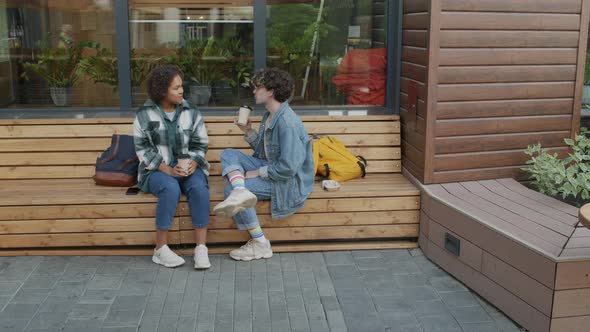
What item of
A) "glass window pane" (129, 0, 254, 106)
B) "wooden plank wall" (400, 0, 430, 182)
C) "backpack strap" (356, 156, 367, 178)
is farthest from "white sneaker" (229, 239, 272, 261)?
"glass window pane" (129, 0, 254, 106)

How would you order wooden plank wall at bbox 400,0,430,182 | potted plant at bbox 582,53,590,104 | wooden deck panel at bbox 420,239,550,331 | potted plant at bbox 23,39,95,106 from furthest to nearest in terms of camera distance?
potted plant at bbox 23,39,95,106
potted plant at bbox 582,53,590,104
wooden plank wall at bbox 400,0,430,182
wooden deck panel at bbox 420,239,550,331

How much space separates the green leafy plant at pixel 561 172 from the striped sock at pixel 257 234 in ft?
6.38

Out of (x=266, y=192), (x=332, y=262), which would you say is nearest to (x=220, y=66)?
(x=266, y=192)

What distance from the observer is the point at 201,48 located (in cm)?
583

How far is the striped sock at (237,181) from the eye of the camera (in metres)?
4.63

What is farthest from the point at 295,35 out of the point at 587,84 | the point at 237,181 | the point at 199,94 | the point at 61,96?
the point at 587,84

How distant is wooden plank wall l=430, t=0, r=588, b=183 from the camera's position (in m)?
4.84

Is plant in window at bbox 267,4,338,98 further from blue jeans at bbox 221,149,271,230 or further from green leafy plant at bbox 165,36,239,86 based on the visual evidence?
blue jeans at bbox 221,149,271,230

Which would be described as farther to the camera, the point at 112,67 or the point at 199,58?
the point at 199,58

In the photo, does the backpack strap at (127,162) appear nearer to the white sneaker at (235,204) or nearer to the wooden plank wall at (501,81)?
the white sneaker at (235,204)

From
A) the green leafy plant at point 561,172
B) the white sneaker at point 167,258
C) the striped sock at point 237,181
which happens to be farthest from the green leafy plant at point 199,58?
the green leafy plant at point 561,172

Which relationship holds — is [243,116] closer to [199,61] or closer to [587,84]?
[199,61]

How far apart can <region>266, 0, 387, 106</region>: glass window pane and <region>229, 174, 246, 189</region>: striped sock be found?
1378mm

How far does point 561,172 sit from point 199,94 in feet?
9.60
